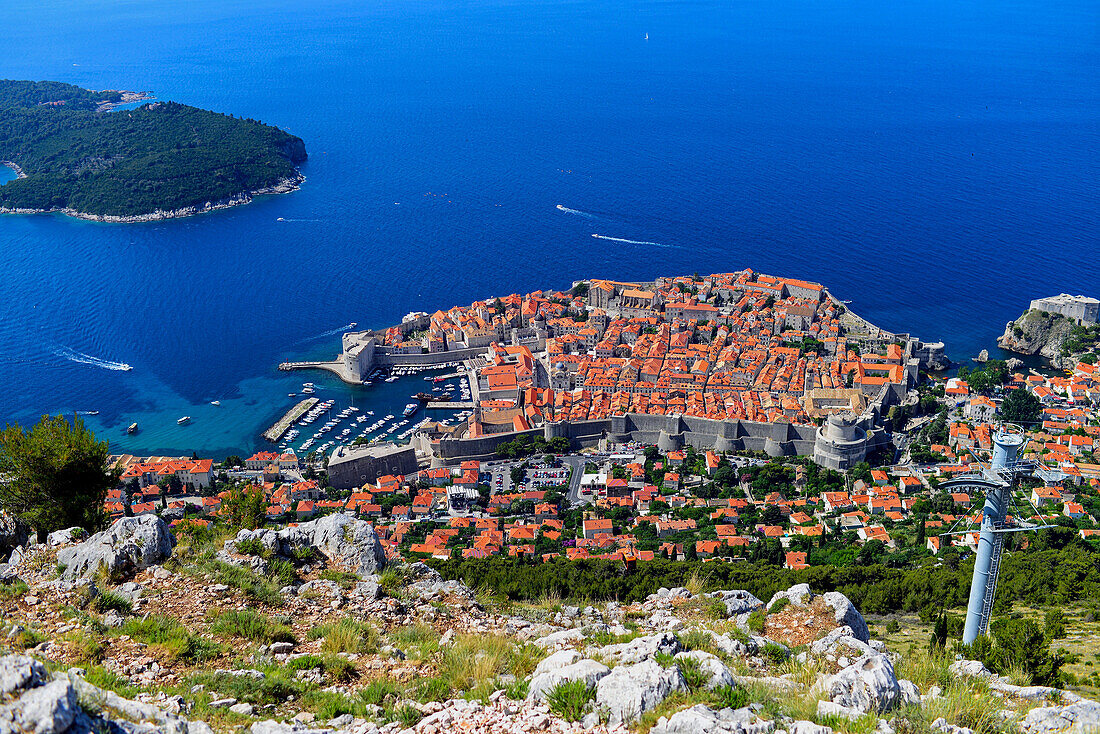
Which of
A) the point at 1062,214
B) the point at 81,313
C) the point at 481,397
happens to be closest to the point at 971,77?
the point at 1062,214

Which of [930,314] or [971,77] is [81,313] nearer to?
[930,314]

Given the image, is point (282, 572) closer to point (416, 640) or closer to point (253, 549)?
point (253, 549)

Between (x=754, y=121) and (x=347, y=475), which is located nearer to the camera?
(x=347, y=475)

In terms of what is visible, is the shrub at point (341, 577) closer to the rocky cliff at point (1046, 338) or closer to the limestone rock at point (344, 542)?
the limestone rock at point (344, 542)

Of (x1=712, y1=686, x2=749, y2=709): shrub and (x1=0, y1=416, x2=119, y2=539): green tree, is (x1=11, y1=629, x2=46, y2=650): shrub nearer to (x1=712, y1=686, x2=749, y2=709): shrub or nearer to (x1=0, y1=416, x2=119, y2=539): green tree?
(x1=0, y1=416, x2=119, y2=539): green tree

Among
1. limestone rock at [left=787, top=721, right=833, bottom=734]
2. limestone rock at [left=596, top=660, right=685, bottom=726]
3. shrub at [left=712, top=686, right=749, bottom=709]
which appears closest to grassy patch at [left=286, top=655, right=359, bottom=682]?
limestone rock at [left=596, top=660, right=685, bottom=726]
